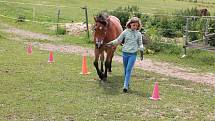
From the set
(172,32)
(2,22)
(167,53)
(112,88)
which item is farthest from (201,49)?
(2,22)

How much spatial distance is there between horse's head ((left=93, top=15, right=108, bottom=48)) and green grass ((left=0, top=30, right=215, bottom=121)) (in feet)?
3.51

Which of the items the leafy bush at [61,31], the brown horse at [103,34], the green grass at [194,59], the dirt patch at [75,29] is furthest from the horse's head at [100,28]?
the leafy bush at [61,31]

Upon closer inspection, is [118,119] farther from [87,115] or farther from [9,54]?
[9,54]

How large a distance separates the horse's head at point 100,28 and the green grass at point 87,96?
1071 millimetres

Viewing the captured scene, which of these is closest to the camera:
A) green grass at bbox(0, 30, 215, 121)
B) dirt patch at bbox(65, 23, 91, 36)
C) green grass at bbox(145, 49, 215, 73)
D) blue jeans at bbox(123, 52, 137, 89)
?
green grass at bbox(0, 30, 215, 121)

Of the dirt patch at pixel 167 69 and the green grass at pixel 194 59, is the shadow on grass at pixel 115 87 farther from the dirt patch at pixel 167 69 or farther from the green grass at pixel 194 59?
the green grass at pixel 194 59

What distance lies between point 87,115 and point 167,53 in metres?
9.90

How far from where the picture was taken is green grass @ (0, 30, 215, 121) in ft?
25.0

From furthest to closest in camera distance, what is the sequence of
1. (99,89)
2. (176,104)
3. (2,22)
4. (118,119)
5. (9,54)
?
(2,22) < (9,54) < (99,89) < (176,104) < (118,119)

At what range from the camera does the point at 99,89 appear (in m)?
9.94

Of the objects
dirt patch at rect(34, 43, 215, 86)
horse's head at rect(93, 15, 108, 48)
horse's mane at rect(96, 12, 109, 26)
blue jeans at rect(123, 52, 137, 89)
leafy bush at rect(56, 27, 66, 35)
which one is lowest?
dirt patch at rect(34, 43, 215, 86)

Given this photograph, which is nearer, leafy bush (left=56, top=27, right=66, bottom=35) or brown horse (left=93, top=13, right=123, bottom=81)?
brown horse (left=93, top=13, right=123, bottom=81)

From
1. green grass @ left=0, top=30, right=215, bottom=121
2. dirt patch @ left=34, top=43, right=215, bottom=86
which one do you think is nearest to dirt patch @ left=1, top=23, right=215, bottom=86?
dirt patch @ left=34, top=43, right=215, bottom=86

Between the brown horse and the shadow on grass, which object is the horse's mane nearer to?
the brown horse
